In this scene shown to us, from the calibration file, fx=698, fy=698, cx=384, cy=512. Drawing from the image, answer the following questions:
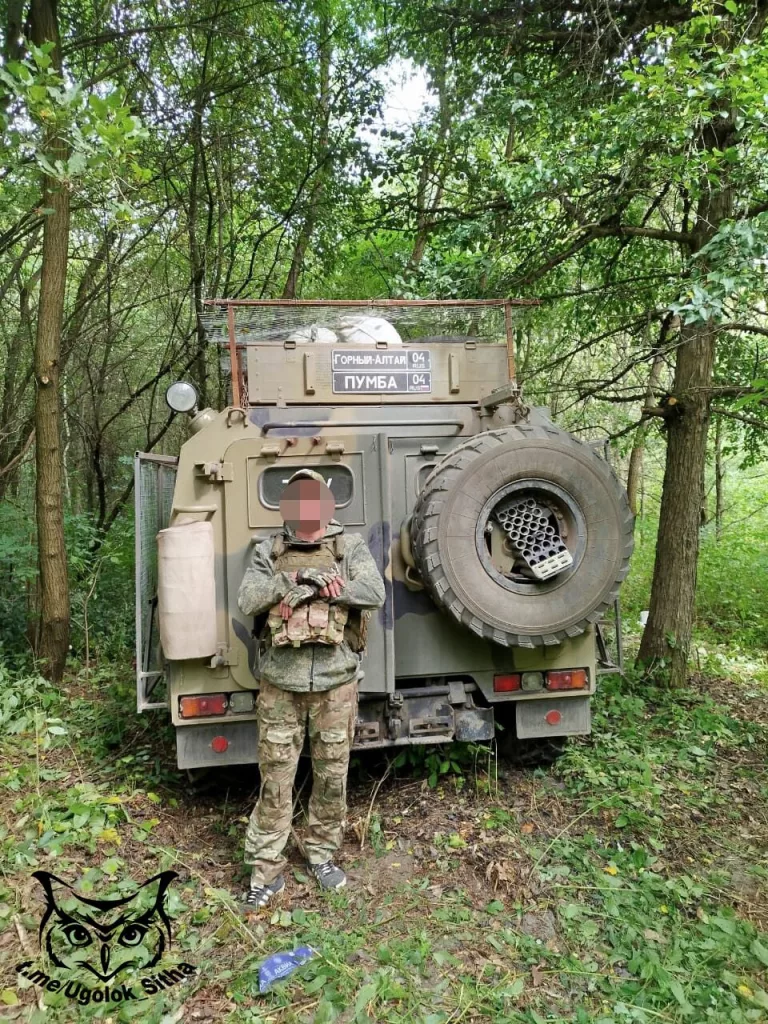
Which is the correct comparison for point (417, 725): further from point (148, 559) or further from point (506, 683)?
point (148, 559)

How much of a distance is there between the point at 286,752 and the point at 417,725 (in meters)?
0.90

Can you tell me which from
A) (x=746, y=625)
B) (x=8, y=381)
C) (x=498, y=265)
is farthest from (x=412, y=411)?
(x=8, y=381)

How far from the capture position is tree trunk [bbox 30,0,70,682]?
17.7 feet

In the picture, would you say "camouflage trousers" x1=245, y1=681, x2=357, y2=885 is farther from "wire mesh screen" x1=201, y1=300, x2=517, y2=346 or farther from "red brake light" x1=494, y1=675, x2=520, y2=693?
"wire mesh screen" x1=201, y1=300, x2=517, y2=346

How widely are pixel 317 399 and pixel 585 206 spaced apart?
3.03 metres

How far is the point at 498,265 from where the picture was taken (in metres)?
5.92

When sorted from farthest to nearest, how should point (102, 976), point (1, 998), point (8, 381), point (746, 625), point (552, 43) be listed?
point (8, 381) → point (746, 625) → point (552, 43) → point (102, 976) → point (1, 998)

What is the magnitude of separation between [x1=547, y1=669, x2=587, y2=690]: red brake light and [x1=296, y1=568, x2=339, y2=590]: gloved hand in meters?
1.64

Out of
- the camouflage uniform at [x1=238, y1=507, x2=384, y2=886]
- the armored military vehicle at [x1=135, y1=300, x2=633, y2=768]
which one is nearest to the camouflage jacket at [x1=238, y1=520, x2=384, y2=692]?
the camouflage uniform at [x1=238, y1=507, x2=384, y2=886]

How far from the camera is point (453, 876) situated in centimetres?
343

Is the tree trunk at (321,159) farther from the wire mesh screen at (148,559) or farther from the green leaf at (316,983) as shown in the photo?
the green leaf at (316,983)

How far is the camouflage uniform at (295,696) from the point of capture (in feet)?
10.6

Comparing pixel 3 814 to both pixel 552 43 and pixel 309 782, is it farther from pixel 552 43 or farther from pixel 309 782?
pixel 552 43

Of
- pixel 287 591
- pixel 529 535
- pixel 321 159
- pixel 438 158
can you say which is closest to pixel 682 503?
pixel 529 535
